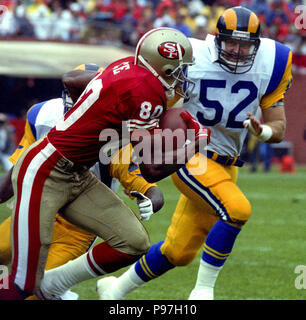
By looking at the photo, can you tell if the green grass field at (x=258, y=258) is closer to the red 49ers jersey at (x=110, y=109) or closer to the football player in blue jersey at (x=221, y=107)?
the football player in blue jersey at (x=221, y=107)

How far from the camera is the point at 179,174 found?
4203 millimetres

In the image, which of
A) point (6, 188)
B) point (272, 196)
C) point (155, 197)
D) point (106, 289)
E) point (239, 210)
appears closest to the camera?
point (155, 197)

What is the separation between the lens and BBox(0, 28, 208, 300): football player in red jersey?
324 cm

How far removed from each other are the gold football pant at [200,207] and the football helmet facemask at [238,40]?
1.85 ft

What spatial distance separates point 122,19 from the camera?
1492 cm

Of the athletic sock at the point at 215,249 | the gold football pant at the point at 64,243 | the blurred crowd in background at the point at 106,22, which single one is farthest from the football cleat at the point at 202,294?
the blurred crowd in background at the point at 106,22

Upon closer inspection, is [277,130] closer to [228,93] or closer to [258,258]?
[228,93]

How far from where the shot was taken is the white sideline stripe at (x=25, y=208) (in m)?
3.35

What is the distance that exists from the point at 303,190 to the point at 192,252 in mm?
6159

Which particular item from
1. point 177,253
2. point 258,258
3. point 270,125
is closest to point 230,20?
point 270,125

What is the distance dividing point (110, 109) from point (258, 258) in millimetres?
2809

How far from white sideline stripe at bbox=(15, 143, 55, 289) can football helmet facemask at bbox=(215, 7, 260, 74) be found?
130 cm

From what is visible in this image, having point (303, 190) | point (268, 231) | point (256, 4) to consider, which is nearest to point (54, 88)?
point (256, 4)
